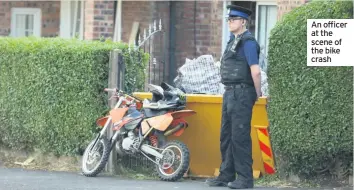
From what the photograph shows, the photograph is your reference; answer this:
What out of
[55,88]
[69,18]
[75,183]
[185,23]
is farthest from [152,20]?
[75,183]

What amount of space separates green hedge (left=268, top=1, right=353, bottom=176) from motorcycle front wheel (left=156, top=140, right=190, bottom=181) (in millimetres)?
965

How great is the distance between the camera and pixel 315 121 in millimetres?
10062

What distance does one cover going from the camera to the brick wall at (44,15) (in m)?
18.7

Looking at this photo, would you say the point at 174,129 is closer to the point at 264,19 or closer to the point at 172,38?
the point at 264,19

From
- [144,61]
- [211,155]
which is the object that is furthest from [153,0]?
[211,155]

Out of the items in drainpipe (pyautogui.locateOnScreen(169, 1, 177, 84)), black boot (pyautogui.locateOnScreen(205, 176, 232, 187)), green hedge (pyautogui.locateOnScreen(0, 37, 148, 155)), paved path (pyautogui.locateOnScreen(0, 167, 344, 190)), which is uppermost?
drainpipe (pyautogui.locateOnScreen(169, 1, 177, 84))

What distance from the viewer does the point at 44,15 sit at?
1877cm

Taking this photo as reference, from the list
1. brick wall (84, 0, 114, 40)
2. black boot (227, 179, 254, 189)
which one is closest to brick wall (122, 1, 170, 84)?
brick wall (84, 0, 114, 40)

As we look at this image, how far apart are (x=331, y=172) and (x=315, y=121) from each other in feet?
2.20

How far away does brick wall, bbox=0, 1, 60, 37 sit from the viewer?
1869cm

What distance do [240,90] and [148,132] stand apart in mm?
1308

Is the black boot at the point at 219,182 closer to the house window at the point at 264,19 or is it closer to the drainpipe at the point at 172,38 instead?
the house window at the point at 264,19

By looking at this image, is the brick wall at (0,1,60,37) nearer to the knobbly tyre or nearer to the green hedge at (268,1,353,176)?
the knobbly tyre

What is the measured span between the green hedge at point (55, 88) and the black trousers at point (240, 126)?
6.17 ft
